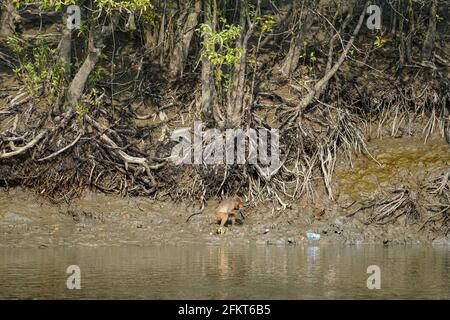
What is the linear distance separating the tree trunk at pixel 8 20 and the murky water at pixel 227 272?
7537 mm

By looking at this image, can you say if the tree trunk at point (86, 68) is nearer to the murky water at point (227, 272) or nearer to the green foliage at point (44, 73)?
the green foliage at point (44, 73)

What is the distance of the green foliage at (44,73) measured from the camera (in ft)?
58.1

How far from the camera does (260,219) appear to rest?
17.5 metres

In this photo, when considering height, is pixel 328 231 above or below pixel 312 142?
below

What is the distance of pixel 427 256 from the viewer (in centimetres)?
1541

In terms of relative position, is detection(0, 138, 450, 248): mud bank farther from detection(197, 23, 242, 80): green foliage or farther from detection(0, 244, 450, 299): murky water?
detection(197, 23, 242, 80): green foliage

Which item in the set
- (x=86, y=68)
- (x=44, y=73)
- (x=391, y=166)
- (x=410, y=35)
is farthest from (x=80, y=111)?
(x=410, y=35)

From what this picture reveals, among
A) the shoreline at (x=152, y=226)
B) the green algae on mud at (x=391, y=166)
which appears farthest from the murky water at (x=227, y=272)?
the green algae on mud at (x=391, y=166)

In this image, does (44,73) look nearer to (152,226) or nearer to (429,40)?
(152,226)

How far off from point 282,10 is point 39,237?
9426 mm

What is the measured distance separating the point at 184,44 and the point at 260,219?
473 centimetres
